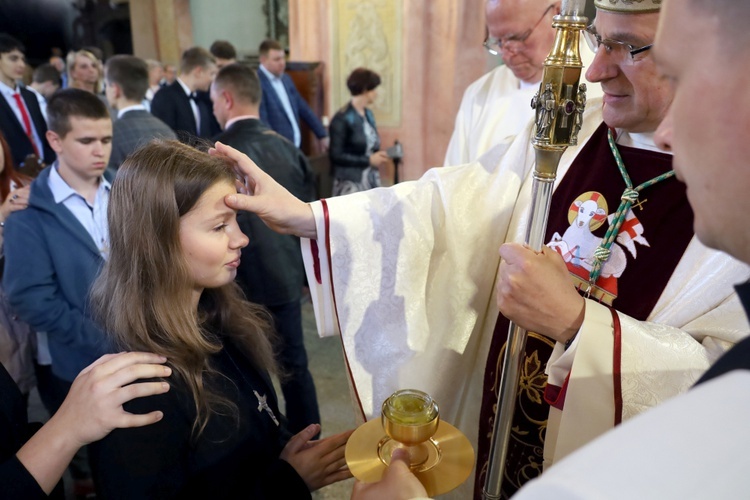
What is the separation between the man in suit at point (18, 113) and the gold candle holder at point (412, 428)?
437 cm

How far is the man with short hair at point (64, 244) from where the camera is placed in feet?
6.80

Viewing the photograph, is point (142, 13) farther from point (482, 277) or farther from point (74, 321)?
point (482, 277)

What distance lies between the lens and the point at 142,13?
8.82 meters

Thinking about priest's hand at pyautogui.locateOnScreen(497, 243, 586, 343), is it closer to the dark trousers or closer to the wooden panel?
the dark trousers

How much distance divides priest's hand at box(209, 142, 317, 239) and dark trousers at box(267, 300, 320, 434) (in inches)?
52.6

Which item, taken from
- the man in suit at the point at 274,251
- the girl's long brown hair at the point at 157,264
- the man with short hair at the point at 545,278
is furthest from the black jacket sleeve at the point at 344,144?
the girl's long brown hair at the point at 157,264

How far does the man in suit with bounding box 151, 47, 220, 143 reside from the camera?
4.82 m

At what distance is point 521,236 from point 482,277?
17 centimetres

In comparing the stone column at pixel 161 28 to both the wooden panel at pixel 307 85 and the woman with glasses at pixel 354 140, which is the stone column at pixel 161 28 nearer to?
the wooden panel at pixel 307 85

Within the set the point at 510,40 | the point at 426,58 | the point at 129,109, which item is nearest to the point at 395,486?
the point at 510,40

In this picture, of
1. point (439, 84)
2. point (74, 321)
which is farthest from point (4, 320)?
point (439, 84)

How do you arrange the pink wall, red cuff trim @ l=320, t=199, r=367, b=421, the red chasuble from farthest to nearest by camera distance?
the pink wall → red cuff trim @ l=320, t=199, r=367, b=421 → the red chasuble

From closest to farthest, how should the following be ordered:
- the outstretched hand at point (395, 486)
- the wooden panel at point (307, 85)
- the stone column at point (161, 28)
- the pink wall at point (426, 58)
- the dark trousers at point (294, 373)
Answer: the outstretched hand at point (395, 486), the dark trousers at point (294, 373), the pink wall at point (426, 58), the wooden panel at point (307, 85), the stone column at point (161, 28)

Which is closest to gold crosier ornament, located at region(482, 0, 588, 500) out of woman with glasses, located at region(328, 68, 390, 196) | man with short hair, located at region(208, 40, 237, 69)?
woman with glasses, located at region(328, 68, 390, 196)
